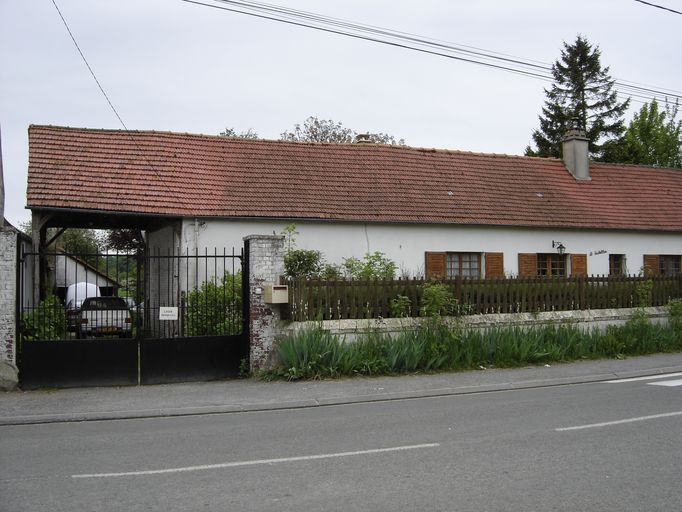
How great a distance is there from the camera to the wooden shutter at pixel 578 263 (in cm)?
2122

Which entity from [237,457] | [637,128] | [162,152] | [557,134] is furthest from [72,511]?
[637,128]

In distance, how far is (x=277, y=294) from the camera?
38.0 feet

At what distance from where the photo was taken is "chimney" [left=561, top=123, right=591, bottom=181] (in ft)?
79.6

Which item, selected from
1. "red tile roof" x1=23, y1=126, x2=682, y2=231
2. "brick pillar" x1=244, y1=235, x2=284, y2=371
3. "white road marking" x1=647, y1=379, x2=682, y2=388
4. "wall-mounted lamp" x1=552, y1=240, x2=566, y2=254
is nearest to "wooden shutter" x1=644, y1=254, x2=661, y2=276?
"red tile roof" x1=23, y1=126, x2=682, y2=231

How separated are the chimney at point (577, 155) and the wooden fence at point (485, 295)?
28.4ft

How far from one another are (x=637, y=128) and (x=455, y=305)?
34.4 meters

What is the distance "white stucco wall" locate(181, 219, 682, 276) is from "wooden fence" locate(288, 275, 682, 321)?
4.50 meters

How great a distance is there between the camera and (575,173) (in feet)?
79.7

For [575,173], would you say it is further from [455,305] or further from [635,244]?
[455,305]

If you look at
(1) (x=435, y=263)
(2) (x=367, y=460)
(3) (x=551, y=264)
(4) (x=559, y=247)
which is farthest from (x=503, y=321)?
(3) (x=551, y=264)

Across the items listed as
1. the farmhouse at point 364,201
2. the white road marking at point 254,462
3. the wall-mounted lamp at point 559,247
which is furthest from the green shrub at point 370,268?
the white road marking at point 254,462

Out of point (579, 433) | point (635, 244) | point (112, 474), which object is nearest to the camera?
point (112, 474)

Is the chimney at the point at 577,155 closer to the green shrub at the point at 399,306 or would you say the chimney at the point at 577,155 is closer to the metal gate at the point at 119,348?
the green shrub at the point at 399,306

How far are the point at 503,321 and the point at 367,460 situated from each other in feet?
26.4
